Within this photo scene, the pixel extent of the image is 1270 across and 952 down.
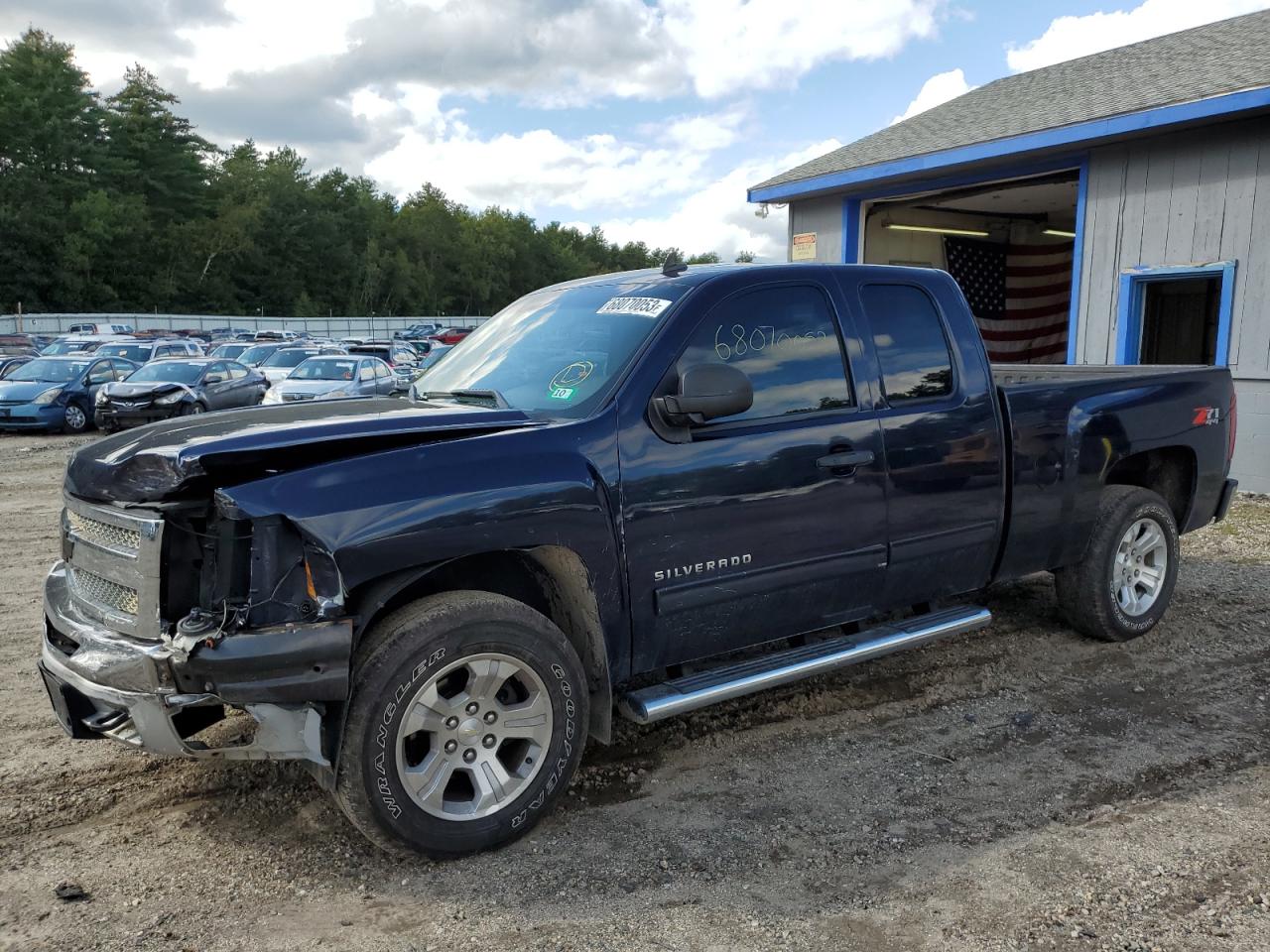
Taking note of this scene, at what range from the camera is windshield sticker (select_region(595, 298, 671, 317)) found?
12.9ft

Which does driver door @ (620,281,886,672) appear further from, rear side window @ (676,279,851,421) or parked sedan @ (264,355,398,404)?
parked sedan @ (264,355,398,404)

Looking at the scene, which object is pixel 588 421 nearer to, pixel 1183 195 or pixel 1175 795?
pixel 1175 795

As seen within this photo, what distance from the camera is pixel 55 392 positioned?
58.6 ft

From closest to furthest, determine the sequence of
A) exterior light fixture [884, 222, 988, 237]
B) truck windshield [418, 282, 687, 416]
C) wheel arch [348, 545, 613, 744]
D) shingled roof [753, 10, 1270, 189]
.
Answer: wheel arch [348, 545, 613, 744] → truck windshield [418, 282, 687, 416] → shingled roof [753, 10, 1270, 189] → exterior light fixture [884, 222, 988, 237]

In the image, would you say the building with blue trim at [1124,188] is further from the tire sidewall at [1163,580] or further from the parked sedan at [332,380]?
the parked sedan at [332,380]

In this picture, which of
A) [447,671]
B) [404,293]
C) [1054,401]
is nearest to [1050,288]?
[1054,401]

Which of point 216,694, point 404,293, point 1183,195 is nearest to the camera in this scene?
point 216,694

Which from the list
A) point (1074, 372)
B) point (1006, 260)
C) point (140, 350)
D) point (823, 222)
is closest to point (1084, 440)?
point (1074, 372)

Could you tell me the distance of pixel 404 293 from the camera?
335 feet

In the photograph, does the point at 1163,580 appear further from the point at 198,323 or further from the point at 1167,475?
the point at 198,323

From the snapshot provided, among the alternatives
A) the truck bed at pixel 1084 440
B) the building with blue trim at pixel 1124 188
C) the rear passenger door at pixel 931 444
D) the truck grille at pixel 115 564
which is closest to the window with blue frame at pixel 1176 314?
the building with blue trim at pixel 1124 188

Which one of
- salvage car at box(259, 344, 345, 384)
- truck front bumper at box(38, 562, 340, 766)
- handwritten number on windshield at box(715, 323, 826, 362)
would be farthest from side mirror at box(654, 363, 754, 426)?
salvage car at box(259, 344, 345, 384)

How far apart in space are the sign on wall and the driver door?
11.6 metres

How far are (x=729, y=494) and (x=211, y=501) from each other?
1.82 meters
